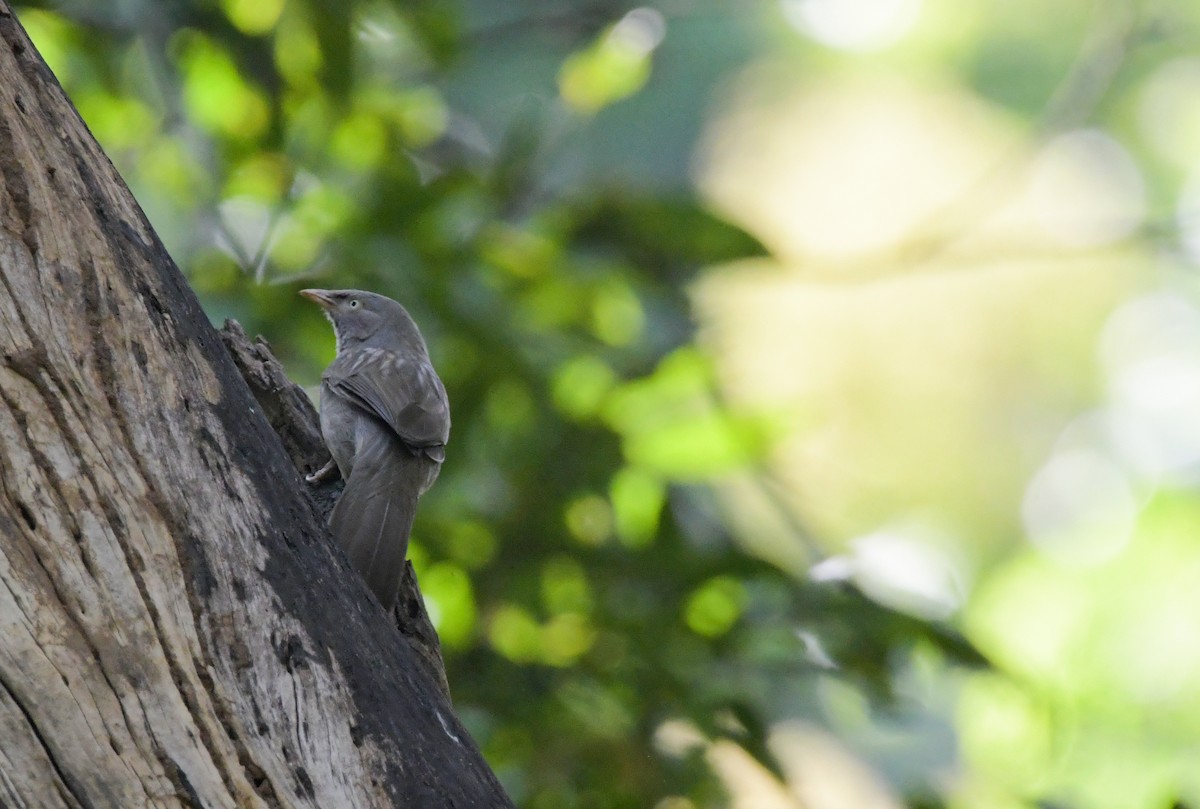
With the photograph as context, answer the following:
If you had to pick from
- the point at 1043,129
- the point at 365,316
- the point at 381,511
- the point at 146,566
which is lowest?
the point at 146,566

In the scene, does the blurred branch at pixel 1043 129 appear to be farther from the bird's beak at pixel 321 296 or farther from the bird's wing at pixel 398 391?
the bird's wing at pixel 398 391

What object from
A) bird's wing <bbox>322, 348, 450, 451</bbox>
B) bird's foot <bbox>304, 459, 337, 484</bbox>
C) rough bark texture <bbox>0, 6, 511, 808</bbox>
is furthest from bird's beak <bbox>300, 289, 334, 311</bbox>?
rough bark texture <bbox>0, 6, 511, 808</bbox>

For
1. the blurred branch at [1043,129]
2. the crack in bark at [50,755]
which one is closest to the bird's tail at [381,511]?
the crack in bark at [50,755]

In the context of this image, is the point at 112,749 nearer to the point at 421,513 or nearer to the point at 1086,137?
the point at 421,513

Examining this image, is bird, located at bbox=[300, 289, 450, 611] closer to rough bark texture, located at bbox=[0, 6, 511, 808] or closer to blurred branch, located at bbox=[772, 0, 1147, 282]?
rough bark texture, located at bbox=[0, 6, 511, 808]

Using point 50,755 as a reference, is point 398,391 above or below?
above

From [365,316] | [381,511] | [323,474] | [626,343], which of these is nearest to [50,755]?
[381,511]

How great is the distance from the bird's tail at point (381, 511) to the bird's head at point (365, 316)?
99 cm

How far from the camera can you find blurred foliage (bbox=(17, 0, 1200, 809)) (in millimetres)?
4762

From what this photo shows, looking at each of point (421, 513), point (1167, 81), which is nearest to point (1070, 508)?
point (1167, 81)

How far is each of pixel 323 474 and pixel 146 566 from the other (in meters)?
1.47

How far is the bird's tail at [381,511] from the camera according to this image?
301 cm

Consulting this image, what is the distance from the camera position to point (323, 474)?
3.60 m

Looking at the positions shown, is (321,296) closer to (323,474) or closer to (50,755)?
(323,474)
